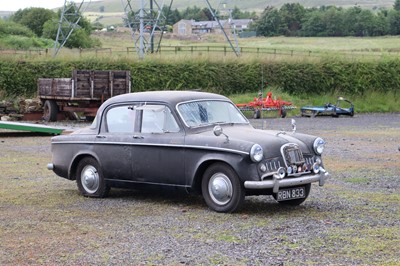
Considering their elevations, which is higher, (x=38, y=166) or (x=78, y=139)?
(x=78, y=139)

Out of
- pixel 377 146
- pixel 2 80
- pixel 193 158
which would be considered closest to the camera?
pixel 193 158

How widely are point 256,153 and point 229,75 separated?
1138 inches

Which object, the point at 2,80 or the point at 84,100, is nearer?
the point at 84,100

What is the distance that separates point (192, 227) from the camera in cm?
973

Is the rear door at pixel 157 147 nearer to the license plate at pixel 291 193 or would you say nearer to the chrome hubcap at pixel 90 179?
the chrome hubcap at pixel 90 179

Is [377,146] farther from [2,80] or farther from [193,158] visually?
[2,80]

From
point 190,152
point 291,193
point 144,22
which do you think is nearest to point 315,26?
point 144,22

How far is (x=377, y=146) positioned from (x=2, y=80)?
19.9 meters

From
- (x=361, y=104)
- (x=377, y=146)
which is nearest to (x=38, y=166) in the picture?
(x=377, y=146)

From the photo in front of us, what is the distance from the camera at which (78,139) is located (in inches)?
489

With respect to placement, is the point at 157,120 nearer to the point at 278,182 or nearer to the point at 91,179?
the point at 91,179

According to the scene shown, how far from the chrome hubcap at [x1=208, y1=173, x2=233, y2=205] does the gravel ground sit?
245 millimetres

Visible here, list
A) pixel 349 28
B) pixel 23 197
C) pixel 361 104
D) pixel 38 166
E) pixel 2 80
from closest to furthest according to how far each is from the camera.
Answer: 1. pixel 23 197
2. pixel 38 166
3. pixel 2 80
4. pixel 361 104
5. pixel 349 28

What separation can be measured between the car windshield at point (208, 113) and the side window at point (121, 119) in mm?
865
